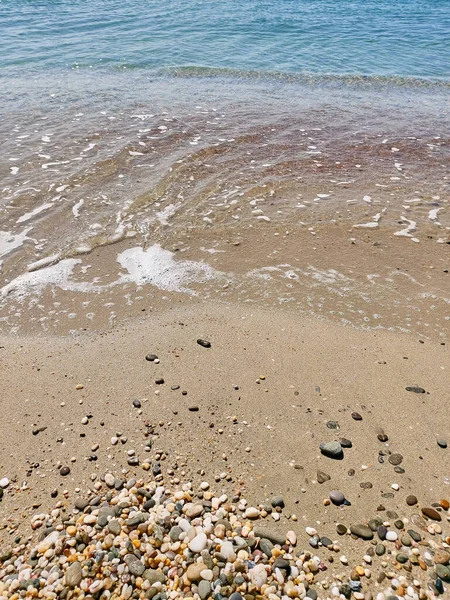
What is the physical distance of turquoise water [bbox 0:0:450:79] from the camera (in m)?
18.8

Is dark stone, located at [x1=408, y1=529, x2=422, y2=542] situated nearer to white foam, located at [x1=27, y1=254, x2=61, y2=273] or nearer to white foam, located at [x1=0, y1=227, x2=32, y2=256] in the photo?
white foam, located at [x1=27, y1=254, x2=61, y2=273]

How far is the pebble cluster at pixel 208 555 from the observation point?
284 centimetres

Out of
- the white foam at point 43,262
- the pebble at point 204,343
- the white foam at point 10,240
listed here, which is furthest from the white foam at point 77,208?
the pebble at point 204,343

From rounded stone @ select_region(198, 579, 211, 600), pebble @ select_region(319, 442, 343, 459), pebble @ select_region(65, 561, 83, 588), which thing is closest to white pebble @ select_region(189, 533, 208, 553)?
rounded stone @ select_region(198, 579, 211, 600)

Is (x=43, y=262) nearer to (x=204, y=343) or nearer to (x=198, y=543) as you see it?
(x=204, y=343)

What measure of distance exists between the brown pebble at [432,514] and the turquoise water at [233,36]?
18.1 metres

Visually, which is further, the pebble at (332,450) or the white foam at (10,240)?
the white foam at (10,240)

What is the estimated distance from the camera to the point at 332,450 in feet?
12.4

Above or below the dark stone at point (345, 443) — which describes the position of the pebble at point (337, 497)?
above

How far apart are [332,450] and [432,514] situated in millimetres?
853

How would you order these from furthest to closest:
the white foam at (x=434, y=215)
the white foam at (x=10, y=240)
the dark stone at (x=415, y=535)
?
the white foam at (x=434, y=215), the white foam at (x=10, y=240), the dark stone at (x=415, y=535)

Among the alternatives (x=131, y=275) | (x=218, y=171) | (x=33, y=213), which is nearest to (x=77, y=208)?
(x=33, y=213)

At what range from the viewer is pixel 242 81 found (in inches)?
674

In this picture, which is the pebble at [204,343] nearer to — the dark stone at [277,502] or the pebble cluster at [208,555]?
the pebble cluster at [208,555]
